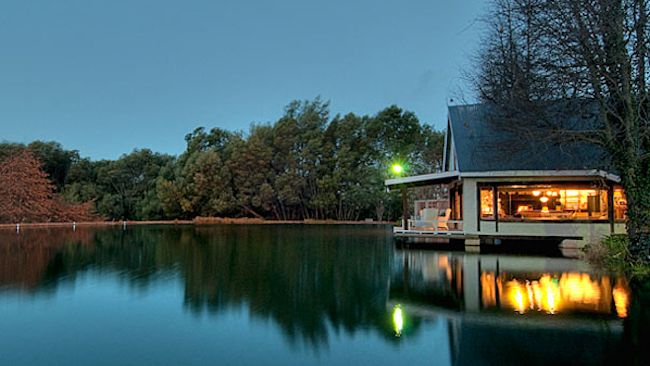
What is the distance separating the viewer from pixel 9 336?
16.0ft

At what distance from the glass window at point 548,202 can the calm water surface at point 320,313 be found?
329 centimetres

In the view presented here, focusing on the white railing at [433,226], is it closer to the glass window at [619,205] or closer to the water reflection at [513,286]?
the water reflection at [513,286]

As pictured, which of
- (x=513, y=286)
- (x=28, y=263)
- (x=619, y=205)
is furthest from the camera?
(x=619, y=205)

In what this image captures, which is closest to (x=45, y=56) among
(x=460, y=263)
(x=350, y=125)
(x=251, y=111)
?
(x=251, y=111)

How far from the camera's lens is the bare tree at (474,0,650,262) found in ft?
28.4

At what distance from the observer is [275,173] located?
112 feet

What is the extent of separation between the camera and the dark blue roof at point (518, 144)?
1011cm

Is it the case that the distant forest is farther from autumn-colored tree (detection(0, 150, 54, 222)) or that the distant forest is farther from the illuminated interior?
the illuminated interior

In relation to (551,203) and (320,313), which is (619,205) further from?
(320,313)

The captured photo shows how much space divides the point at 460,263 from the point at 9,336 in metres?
8.28

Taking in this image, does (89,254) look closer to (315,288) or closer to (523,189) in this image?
(315,288)

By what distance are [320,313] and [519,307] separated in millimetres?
2447

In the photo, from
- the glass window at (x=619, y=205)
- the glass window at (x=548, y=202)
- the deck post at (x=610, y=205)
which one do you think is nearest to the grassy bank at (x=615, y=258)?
the deck post at (x=610, y=205)

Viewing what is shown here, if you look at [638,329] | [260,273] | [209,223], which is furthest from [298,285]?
[209,223]
